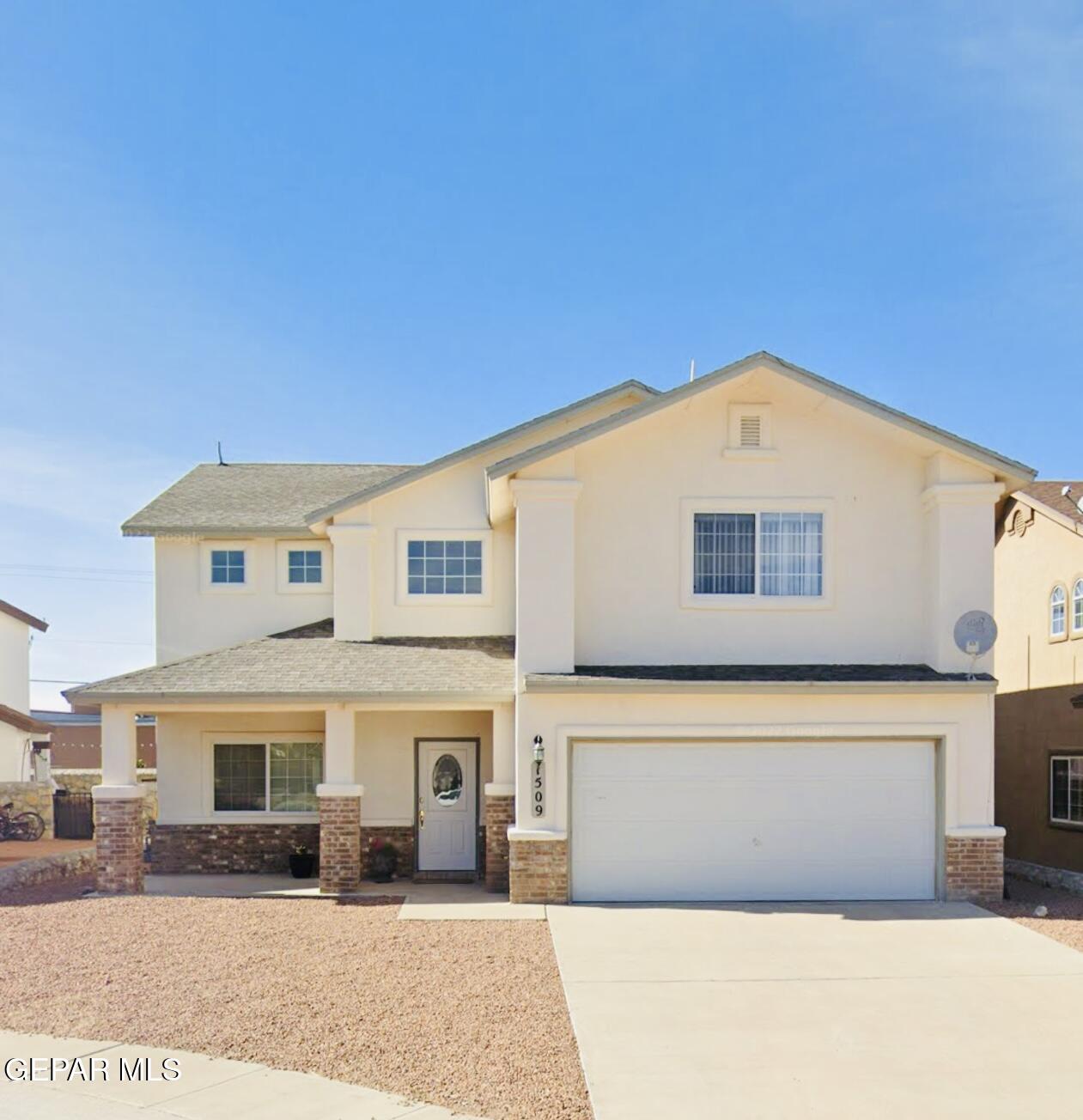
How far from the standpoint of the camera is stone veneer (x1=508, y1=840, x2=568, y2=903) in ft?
45.1

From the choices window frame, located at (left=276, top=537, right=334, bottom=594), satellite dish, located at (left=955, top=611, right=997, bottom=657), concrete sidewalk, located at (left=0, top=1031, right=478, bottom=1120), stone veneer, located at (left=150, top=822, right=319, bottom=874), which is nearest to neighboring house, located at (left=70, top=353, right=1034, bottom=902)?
satellite dish, located at (left=955, top=611, right=997, bottom=657)

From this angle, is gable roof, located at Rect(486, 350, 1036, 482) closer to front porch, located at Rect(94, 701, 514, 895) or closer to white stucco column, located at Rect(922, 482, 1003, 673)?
white stucco column, located at Rect(922, 482, 1003, 673)

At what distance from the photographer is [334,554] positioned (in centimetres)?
1673

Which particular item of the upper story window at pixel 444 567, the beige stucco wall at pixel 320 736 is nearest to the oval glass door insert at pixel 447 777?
the beige stucco wall at pixel 320 736

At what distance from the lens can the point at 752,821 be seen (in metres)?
14.0

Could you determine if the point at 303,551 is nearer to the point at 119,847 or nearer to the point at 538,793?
the point at 119,847

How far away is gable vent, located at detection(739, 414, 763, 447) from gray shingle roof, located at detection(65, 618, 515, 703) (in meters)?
4.39

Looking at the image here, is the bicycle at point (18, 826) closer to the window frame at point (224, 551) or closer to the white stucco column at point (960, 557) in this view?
the window frame at point (224, 551)

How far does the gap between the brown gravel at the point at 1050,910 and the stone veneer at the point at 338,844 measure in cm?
794

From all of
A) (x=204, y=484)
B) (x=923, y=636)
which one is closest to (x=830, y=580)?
(x=923, y=636)

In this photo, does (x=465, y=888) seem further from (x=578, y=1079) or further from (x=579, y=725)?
(x=578, y=1079)

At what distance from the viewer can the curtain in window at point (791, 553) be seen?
14.6 metres

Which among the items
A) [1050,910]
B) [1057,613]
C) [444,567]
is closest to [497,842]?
[444,567]

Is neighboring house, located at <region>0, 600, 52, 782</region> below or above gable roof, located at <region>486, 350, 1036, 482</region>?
below
